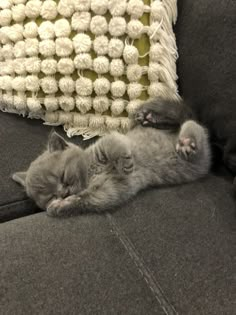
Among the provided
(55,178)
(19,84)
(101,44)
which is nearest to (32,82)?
(19,84)

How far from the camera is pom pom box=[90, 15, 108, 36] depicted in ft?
3.61

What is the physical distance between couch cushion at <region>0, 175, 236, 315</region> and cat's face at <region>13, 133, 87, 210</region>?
0.07 metres

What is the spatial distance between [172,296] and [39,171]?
0.52m

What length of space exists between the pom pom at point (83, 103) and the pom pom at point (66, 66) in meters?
0.09

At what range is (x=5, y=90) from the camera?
1.29 metres

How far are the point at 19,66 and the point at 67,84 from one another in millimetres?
186

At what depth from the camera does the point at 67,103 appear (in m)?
1.21

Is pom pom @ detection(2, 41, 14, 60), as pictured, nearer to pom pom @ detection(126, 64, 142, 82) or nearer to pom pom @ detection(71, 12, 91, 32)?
pom pom @ detection(71, 12, 91, 32)

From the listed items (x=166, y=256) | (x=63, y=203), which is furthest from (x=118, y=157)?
(x=166, y=256)

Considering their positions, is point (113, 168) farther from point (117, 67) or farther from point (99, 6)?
point (99, 6)

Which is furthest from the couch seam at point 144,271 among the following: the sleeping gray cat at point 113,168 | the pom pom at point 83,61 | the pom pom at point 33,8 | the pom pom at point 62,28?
the pom pom at point 33,8

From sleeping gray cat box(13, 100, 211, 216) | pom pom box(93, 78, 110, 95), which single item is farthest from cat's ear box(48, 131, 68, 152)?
pom pom box(93, 78, 110, 95)

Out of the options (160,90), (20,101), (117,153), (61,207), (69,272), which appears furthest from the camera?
(20,101)

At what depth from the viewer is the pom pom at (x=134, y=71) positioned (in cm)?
112
